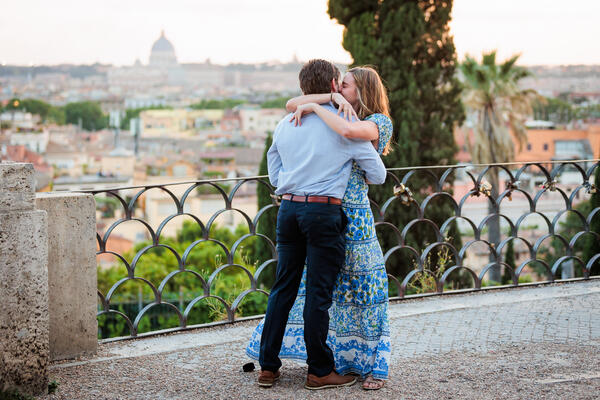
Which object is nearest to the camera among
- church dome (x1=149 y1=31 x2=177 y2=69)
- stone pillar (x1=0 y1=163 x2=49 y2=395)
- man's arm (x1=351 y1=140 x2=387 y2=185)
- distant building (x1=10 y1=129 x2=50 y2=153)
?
stone pillar (x1=0 y1=163 x2=49 y2=395)

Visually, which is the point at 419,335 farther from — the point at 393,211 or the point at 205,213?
the point at 205,213

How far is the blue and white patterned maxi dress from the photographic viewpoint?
316cm

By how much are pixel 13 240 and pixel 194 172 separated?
83.2 metres

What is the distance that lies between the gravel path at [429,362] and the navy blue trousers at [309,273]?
167mm

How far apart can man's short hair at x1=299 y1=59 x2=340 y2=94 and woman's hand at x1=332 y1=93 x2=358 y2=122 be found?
52 millimetres

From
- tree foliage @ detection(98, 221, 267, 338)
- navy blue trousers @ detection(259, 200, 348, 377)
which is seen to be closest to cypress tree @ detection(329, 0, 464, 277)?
tree foliage @ detection(98, 221, 267, 338)

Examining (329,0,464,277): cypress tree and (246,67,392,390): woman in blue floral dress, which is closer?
(246,67,392,390): woman in blue floral dress

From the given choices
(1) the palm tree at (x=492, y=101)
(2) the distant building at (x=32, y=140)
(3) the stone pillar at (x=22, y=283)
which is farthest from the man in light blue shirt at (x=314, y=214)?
(2) the distant building at (x=32, y=140)

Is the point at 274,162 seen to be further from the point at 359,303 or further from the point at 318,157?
the point at 359,303

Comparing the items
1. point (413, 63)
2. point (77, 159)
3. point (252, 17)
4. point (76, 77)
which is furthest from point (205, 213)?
point (76, 77)

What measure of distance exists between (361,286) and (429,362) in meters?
0.62

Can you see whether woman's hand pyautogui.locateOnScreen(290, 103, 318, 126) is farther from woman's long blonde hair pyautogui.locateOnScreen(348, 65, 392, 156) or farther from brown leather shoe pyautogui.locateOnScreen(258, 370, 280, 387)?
brown leather shoe pyautogui.locateOnScreen(258, 370, 280, 387)

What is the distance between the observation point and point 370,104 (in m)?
3.16

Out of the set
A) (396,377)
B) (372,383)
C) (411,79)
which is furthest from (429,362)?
(411,79)
